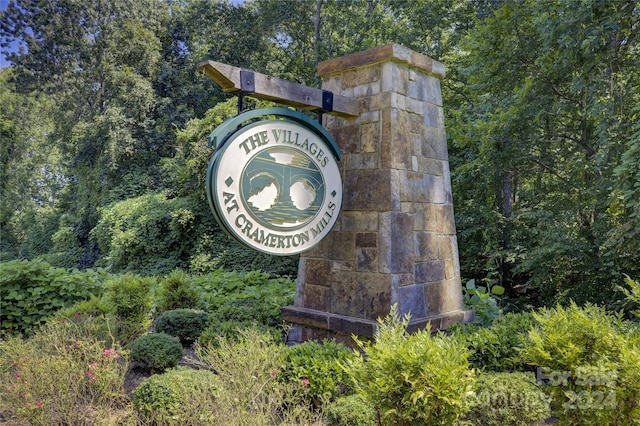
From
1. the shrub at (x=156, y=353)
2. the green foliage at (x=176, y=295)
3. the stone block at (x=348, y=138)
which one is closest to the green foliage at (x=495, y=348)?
the stone block at (x=348, y=138)

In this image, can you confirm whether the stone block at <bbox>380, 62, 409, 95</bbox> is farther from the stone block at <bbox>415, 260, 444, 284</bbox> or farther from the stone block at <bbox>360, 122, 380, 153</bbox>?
→ the stone block at <bbox>415, 260, 444, 284</bbox>

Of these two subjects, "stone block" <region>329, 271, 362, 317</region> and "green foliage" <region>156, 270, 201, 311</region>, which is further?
"green foliage" <region>156, 270, 201, 311</region>

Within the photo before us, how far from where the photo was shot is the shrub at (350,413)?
2.69 metres

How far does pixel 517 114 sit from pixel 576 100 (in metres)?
0.91

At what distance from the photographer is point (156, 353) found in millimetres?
3791

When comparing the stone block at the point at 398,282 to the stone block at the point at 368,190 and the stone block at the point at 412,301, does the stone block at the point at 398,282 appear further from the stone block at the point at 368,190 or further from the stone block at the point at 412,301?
the stone block at the point at 368,190

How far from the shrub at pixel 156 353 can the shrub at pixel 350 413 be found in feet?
5.22

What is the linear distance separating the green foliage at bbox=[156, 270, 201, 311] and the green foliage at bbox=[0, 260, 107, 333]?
2.51ft

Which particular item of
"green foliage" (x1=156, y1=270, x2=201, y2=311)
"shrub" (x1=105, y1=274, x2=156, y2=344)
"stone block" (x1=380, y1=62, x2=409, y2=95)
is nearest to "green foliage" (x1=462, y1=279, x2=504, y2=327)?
"stone block" (x1=380, y1=62, x2=409, y2=95)

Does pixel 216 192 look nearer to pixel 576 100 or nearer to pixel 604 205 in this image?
pixel 604 205

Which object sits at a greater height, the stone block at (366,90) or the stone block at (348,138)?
the stone block at (366,90)

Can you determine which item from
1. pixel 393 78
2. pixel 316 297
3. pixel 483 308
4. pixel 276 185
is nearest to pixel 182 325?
pixel 316 297

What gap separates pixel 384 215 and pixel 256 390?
1.59m

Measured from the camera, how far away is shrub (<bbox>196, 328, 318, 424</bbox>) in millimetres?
2592
